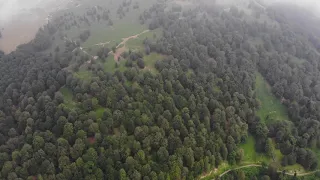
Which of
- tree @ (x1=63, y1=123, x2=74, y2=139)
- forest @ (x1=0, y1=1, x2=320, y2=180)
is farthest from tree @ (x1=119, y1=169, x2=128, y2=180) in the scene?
tree @ (x1=63, y1=123, x2=74, y2=139)

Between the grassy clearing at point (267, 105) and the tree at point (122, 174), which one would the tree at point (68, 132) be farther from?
the grassy clearing at point (267, 105)

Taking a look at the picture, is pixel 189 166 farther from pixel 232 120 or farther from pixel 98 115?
pixel 98 115

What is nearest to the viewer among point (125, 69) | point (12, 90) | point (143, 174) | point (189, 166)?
point (143, 174)

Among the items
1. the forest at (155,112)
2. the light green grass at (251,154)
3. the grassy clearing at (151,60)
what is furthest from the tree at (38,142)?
the light green grass at (251,154)

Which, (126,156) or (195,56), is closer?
(126,156)

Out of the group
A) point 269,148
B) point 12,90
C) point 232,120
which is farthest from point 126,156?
point 12,90

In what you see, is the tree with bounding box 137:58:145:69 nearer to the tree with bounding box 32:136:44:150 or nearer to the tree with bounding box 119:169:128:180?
the tree with bounding box 32:136:44:150
